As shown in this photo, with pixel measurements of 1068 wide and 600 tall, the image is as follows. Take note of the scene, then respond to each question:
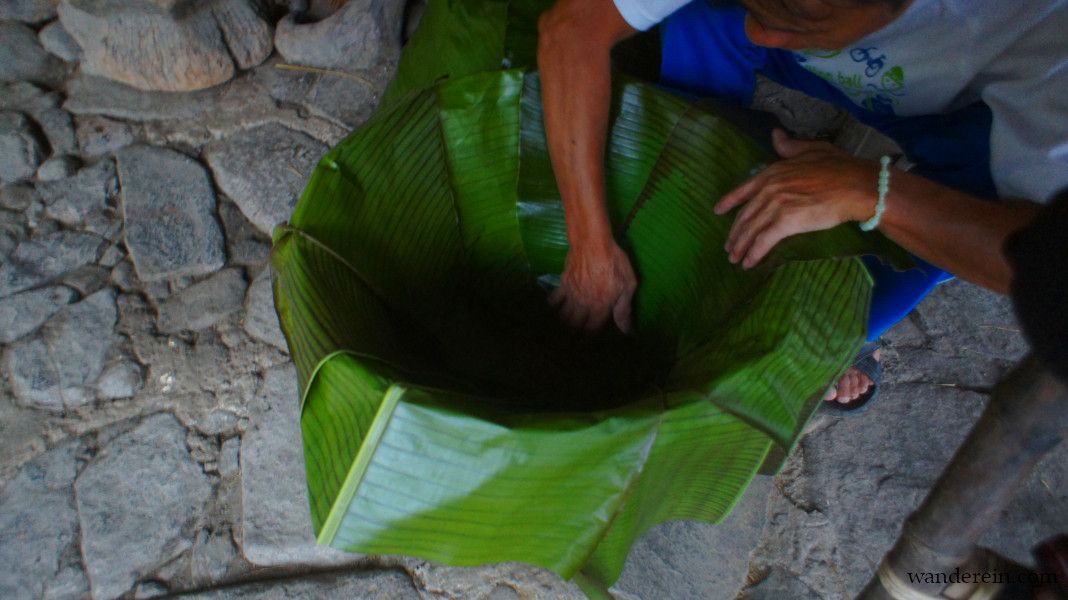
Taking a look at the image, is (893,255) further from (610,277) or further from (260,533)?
(260,533)

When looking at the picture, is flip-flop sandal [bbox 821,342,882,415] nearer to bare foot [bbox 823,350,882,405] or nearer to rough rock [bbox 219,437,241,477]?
bare foot [bbox 823,350,882,405]

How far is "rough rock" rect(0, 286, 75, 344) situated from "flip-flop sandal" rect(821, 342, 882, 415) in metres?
1.73

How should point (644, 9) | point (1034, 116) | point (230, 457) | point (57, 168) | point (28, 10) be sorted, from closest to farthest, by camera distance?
point (1034, 116), point (644, 9), point (230, 457), point (57, 168), point (28, 10)

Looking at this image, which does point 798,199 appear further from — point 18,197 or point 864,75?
point 18,197

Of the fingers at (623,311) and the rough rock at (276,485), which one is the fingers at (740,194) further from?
the rough rock at (276,485)

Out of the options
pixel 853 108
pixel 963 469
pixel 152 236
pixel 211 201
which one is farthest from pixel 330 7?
pixel 963 469

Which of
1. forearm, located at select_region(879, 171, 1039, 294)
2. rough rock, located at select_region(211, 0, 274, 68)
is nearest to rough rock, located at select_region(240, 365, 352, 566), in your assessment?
rough rock, located at select_region(211, 0, 274, 68)

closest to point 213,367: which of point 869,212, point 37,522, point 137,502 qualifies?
point 137,502

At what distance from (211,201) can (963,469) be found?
1.73 metres

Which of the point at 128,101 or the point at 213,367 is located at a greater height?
the point at 128,101

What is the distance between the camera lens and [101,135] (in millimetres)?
1926

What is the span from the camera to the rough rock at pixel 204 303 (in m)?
1.67

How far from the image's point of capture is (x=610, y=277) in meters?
1.30

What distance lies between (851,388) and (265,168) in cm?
150
